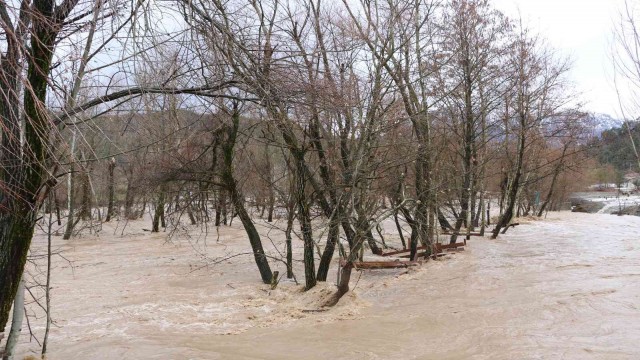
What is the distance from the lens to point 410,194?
16.2 metres

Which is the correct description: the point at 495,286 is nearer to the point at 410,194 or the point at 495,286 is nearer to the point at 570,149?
the point at 410,194

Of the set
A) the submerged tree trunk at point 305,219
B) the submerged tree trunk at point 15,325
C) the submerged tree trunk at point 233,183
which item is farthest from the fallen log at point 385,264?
the submerged tree trunk at point 15,325

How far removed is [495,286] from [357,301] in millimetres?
3267

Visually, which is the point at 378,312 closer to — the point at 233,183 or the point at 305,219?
the point at 305,219

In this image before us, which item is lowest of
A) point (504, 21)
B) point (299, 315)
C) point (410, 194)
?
point (299, 315)

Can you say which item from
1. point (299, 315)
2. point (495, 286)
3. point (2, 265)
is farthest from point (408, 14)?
point (2, 265)

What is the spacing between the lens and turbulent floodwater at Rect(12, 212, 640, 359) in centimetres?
722

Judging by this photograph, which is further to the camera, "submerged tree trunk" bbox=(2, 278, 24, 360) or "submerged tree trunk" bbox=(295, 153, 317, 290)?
"submerged tree trunk" bbox=(295, 153, 317, 290)

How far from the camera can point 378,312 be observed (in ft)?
32.2

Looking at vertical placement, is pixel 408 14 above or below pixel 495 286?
above

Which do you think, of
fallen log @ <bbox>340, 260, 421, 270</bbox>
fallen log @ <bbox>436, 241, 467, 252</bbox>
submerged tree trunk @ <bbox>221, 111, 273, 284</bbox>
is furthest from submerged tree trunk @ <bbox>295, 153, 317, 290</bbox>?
fallen log @ <bbox>436, 241, 467, 252</bbox>

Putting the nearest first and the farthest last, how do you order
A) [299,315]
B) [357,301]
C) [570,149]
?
1. [299,315]
2. [357,301]
3. [570,149]

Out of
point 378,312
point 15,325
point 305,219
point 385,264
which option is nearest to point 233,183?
point 305,219

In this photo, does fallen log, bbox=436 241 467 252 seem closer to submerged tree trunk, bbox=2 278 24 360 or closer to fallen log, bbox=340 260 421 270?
fallen log, bbox=340 260 421 270
